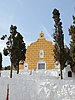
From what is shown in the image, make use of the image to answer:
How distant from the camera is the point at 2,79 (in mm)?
27219

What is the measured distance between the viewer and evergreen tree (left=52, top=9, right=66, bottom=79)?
34.4 m

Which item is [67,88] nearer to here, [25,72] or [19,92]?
[19,92]

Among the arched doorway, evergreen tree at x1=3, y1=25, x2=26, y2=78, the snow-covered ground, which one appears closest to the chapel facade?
the arched doorway

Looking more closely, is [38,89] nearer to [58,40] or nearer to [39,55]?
[58,40]

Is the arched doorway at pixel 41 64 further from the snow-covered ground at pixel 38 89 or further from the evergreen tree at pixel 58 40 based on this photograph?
the snow-covered ground at pixel 38 89

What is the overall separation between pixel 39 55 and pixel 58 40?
14.5 meters

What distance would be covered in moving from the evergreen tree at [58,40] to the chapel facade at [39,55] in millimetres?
12524

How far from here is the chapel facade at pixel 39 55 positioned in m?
48.8

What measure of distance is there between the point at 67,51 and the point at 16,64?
699 centimetres

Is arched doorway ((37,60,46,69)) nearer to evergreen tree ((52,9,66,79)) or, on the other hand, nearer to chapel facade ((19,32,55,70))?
chapel facade ((19,32,55,70))

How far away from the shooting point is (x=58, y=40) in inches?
1391

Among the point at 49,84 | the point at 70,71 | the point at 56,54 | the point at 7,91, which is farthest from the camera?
the point at 70,71

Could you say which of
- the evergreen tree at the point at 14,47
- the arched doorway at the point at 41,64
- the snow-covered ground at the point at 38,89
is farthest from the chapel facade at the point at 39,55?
the snow-covered ground at the point at 38,89

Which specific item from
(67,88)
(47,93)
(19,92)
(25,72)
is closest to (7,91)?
(19,92)
